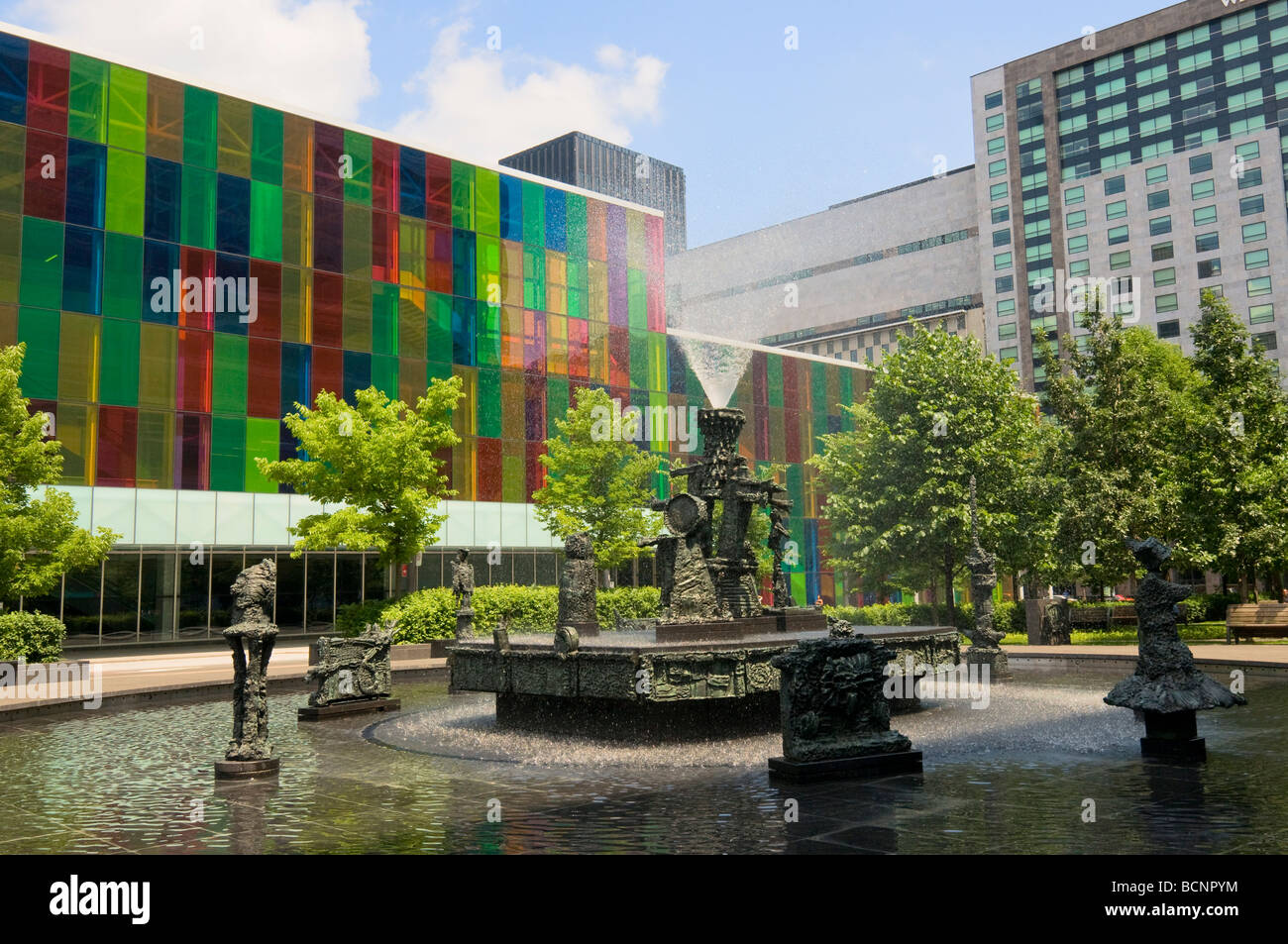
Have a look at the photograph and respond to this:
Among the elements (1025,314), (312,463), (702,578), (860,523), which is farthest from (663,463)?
(1025,314)

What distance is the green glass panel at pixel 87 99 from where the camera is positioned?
35562 mm

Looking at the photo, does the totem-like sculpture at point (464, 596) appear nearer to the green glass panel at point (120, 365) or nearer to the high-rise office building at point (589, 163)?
the green glass panel at point (120, 365)

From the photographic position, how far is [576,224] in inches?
1949

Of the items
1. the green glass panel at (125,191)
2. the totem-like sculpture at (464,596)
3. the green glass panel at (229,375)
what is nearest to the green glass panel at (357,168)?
the green glass panel at (229,375)

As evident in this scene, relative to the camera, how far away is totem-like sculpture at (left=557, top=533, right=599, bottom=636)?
53.0 feet

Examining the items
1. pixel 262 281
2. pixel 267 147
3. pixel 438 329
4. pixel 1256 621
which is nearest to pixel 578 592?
pixel 1256 621

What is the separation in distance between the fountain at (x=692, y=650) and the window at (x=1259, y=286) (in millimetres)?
77970

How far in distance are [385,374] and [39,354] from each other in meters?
12.7

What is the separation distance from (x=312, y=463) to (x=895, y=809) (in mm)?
24086

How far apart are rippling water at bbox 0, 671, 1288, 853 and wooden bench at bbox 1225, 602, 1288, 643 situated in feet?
52.3

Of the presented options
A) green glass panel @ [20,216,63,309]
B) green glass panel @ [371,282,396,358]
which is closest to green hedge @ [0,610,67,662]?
green glass panel @ [20,216,63,309]

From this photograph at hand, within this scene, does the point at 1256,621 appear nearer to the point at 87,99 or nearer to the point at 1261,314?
the point at 87,99

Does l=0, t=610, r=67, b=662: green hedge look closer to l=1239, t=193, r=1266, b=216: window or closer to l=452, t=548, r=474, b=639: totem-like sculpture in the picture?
l=452, t=548, r=474, b=639: totem-like sculpture

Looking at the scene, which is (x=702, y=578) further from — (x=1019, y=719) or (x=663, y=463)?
(x=663, y=463)
